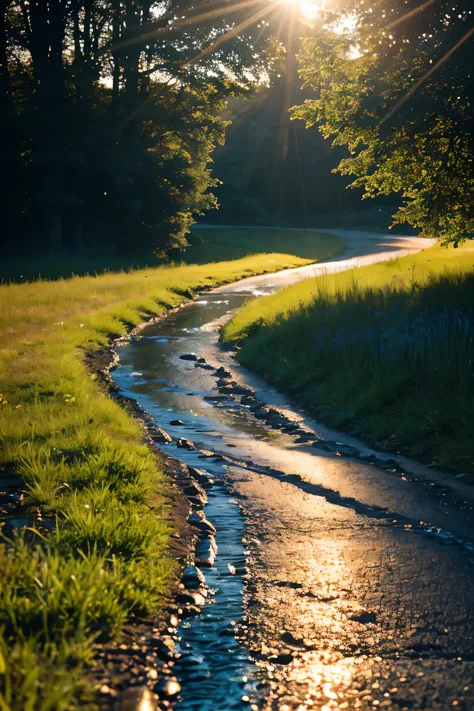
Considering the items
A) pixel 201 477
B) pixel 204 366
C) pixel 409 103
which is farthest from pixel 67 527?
pixel 409 103

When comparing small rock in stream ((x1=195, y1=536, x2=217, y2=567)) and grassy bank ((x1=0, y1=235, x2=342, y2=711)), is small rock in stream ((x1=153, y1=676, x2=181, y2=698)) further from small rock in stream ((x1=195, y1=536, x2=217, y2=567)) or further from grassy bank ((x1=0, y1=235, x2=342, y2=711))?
small rock in stream ((x1=195, y1=536, x2=217, y2=567))

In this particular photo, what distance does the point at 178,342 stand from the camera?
1820cm

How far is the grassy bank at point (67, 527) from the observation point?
3.63m

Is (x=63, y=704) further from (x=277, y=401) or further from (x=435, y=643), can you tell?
(x=277, y=401)

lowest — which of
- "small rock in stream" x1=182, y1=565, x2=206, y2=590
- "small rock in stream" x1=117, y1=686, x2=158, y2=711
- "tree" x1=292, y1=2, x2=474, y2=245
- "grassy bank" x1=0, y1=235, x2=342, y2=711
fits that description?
"small rock in stream" x1=182, y1=565, x2=206, y2=590

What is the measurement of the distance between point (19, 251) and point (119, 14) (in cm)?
1291

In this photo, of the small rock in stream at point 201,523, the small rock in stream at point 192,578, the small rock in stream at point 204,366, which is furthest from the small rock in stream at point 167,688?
the small rock in stream at point 204,366

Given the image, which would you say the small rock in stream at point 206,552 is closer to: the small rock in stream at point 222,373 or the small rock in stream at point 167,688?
the small rock in stream at point 167,688

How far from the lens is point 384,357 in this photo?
1183 centimetres

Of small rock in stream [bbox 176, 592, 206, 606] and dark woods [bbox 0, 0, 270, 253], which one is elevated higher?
dark woods [bbox 0, 0, 270, 253]

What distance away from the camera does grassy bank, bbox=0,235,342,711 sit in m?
3.63

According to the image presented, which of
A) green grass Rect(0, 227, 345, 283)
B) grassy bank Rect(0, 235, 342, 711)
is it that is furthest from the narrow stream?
green grass Rect(0, 227, 345, 283)

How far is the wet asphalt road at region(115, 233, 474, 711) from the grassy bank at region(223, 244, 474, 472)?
0.72 m

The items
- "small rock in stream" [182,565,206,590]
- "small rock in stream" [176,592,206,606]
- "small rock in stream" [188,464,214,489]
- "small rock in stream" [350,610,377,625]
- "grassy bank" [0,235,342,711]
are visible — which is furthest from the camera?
"small rock in stream" [188,464,214,489]
